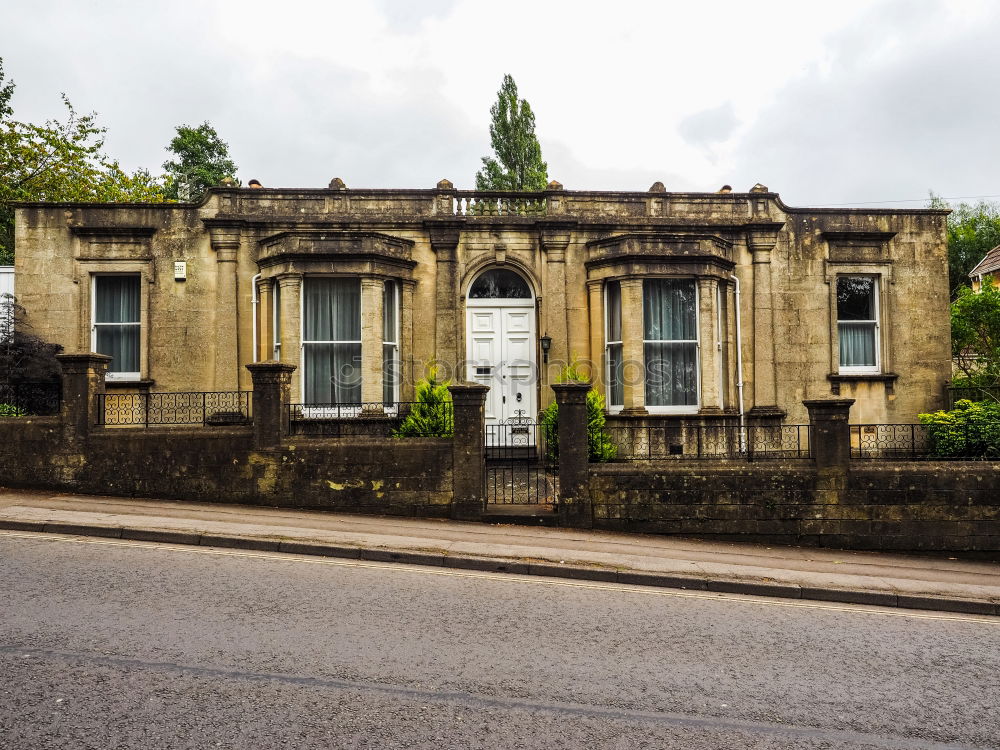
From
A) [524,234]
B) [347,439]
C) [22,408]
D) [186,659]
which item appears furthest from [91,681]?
[524,234]

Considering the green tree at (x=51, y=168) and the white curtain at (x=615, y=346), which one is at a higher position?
the green tree at (x=51, y=168)

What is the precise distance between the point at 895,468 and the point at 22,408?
49.3ft

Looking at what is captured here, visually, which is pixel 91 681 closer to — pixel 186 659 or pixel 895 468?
pixel 186 659

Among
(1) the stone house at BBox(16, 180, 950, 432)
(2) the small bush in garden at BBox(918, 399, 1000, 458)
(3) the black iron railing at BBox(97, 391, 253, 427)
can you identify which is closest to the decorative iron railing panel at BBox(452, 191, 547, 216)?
(1) the stone house at BBox(16, 180, 950, 432)

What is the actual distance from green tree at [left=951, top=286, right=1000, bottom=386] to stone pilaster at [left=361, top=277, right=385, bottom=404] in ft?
48.1

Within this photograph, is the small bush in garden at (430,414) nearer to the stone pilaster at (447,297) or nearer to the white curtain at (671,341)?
the stone pilaster at (447,297)

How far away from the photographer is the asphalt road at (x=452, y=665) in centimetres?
397

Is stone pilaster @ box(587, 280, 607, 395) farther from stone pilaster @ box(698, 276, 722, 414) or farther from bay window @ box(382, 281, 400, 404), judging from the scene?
bay window @ box(382, 281, 400, 404)

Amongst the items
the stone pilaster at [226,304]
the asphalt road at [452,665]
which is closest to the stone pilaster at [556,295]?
the stone pilaster at [226,304]

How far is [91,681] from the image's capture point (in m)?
4.37

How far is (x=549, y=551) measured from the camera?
337 inches

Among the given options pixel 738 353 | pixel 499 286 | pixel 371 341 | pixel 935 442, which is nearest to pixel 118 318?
pixel 371 341

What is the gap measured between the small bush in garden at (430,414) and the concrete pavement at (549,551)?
2.87 metres

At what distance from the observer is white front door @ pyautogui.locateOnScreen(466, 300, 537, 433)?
49.7ft
